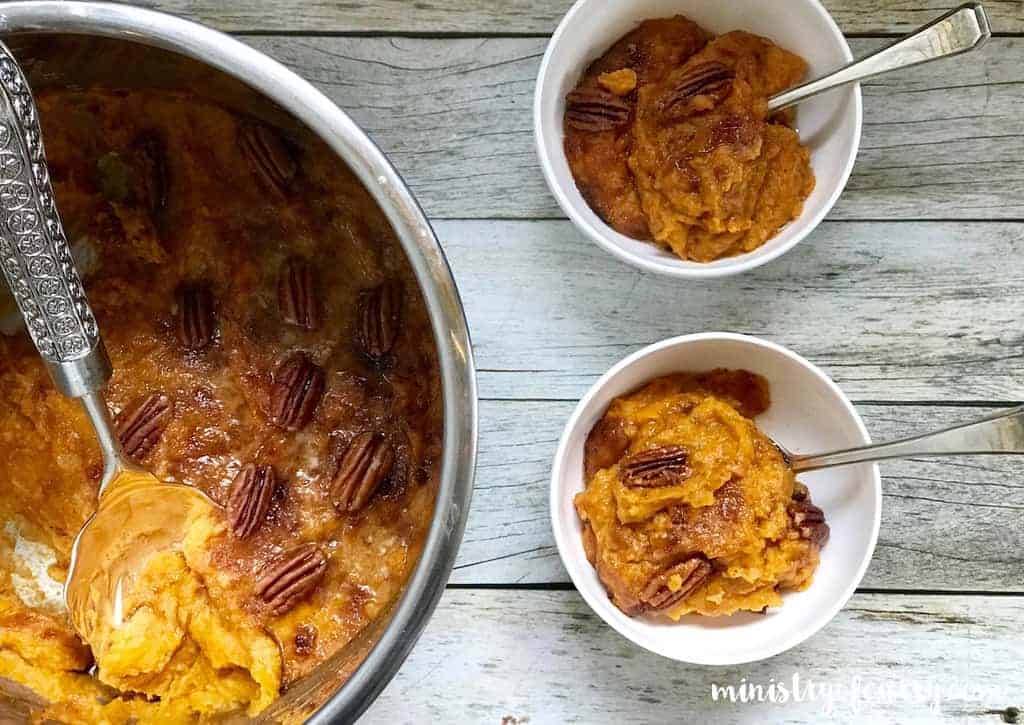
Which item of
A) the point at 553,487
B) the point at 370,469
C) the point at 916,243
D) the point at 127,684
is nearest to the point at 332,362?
the point at 370,469

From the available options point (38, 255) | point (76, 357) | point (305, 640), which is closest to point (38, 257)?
Result: point (38, 255)

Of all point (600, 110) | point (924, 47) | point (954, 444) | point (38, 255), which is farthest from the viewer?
point (600, 110)

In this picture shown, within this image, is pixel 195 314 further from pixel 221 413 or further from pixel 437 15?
pixel 437 15

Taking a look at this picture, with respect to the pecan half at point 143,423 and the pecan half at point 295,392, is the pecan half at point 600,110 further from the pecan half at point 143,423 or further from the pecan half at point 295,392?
the pecan half at point 143,423

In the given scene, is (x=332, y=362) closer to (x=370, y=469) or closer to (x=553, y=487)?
(x=370, y=469)

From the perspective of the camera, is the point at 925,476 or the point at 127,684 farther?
the point at 925,476

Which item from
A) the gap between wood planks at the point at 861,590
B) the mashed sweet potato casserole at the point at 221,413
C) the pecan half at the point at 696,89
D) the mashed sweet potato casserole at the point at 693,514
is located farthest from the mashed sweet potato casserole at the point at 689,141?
the gap between wood planks at the point at 861,590

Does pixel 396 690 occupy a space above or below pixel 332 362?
below
